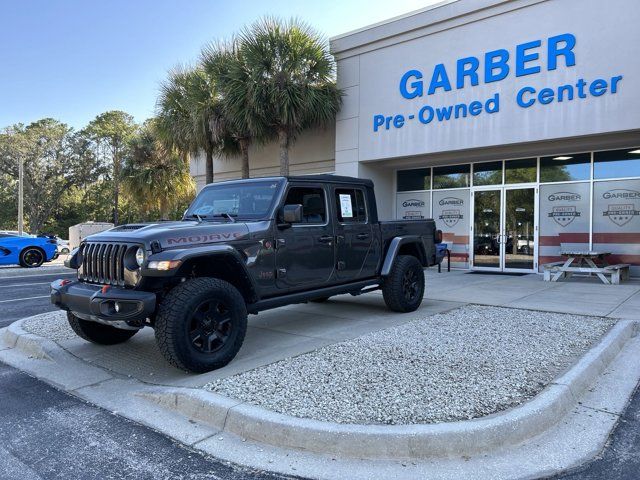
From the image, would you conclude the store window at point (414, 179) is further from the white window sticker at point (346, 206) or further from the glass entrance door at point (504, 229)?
the white window sticker at point (346, 206)

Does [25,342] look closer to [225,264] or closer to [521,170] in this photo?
[225,264]

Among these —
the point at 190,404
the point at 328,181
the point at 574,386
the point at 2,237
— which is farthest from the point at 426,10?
the point at 2,237

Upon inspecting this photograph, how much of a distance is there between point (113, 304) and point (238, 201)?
1.97 m

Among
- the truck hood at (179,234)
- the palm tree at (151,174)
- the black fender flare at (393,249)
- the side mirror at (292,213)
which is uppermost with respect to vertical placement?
the palm tree at (151,174)

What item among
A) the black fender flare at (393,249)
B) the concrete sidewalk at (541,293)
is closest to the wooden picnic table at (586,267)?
the concrete sidewalk at (541,293)

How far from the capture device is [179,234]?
15.4ft

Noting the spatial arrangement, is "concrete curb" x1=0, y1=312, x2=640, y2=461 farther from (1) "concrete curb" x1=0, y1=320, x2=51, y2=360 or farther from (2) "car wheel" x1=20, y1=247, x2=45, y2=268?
(2) "car wheel" x1=20, y1=247, x2=45, y2=268

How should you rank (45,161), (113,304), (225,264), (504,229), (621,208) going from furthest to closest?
(45,161) → (504,229) → (621,208) → (225,264) → (113,304)

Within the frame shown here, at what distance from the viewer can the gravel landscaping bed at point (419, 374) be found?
12.2 feet

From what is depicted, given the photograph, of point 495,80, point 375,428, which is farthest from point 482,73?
point 375,428

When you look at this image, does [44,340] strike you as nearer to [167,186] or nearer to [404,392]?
[404,392]

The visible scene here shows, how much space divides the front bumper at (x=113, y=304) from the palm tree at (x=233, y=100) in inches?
417

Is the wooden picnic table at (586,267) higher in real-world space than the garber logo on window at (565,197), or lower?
lower

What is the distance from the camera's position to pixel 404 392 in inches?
159
